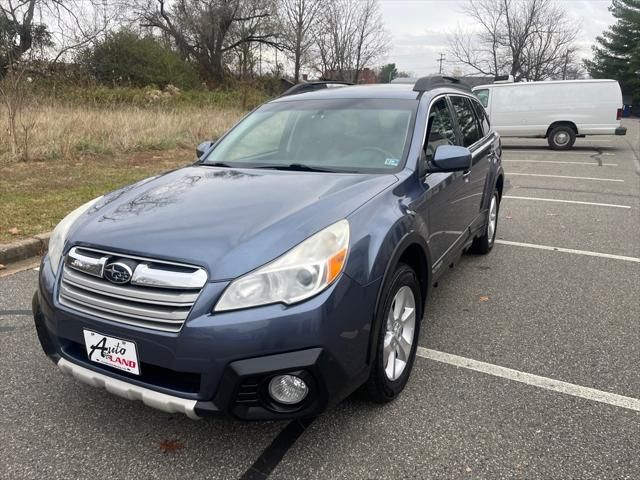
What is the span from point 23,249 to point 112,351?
3521 millimetres

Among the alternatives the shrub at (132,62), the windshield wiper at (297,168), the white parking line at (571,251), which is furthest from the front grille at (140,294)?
the shrub at (132,62)

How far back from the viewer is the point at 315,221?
7.39 feet

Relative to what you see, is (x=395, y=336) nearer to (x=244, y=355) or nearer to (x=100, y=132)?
(x=244, y=355)

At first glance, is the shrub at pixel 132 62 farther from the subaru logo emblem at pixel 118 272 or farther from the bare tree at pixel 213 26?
the subaru logo emblem at pixel 118 272

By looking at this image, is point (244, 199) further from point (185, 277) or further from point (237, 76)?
point (237, 76)

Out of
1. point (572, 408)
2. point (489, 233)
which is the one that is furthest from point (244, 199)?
point (489, 233)

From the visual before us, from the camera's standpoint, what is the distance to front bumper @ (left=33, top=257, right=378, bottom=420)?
1.93 metres

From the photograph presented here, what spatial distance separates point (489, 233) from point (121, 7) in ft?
115

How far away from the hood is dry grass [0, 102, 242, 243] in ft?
10.8

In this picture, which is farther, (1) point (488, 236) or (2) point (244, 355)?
(1) point (488, 236)

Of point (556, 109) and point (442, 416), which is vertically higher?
point (556, 109)

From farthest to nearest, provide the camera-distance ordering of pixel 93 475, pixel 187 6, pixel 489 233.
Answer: pixel 187 6, pixel 489 233, pixel 93 475

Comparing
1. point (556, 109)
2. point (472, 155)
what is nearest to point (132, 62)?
point (556, 109)

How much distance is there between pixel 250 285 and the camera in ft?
6.53
